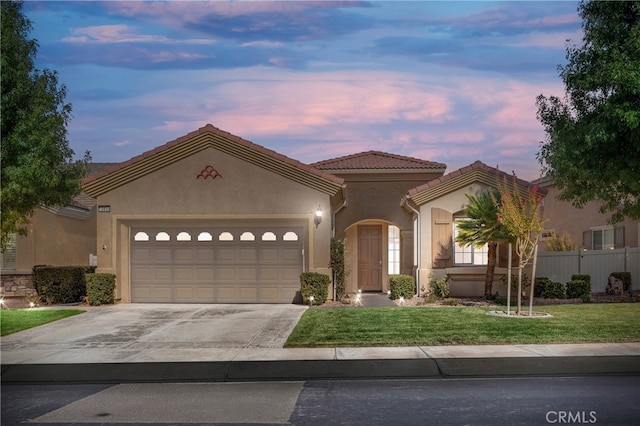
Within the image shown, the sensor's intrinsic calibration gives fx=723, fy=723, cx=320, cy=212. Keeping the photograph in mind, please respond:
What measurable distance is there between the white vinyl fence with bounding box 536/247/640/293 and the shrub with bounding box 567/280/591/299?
231 centimetres

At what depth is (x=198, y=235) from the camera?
21.5 metres

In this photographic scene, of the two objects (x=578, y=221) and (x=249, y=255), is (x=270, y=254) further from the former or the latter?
(x=578, y=221)

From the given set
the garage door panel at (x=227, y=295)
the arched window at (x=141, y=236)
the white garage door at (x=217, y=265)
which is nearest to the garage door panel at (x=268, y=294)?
the white garage door at (x=217, y=265)

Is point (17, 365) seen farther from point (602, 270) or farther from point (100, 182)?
point (602, 270)

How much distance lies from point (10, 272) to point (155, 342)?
1361cm

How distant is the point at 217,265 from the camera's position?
21469 millimetres

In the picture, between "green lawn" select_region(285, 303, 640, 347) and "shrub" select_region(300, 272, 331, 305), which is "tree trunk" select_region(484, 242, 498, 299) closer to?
"green lawn" select_region(285, 303, 640, 347)

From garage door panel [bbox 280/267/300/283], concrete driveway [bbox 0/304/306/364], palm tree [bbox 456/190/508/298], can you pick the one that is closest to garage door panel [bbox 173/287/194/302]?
concrete driveway [bbox 0/304/306/364]

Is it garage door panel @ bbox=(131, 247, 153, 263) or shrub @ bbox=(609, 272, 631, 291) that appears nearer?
garage door panel @ bbox=(131, 247, 153, 263)

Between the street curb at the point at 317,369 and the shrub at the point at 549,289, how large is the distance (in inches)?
392

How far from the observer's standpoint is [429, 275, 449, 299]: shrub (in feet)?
72.4

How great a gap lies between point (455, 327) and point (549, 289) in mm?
7644

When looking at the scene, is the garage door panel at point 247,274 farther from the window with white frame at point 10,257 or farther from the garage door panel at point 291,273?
the window with white frame at point 10,257

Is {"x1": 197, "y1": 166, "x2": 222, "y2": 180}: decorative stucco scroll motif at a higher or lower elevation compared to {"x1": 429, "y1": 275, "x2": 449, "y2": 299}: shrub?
higher
